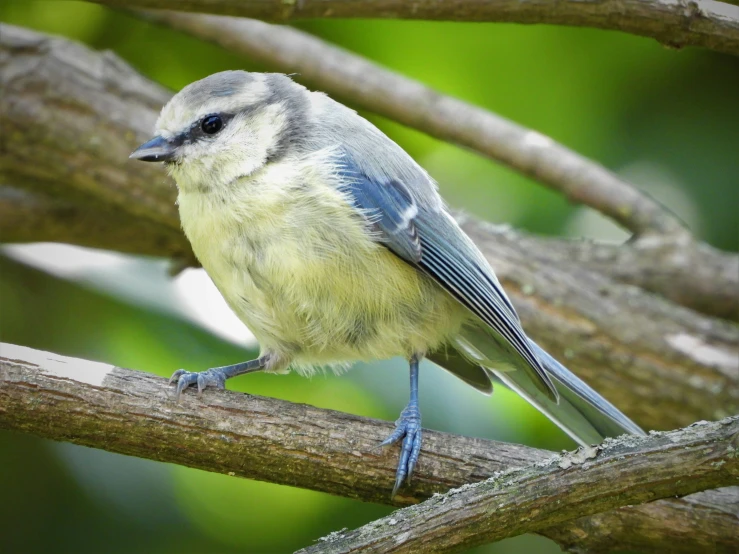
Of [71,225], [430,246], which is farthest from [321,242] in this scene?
[71,225]

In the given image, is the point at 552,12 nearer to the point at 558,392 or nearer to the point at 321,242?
the point at 321,242

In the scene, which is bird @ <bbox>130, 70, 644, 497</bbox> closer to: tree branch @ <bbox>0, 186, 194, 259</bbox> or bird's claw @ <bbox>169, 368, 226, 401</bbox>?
bird's claw @ <bbox>169, 368, 226, 401</bbox>

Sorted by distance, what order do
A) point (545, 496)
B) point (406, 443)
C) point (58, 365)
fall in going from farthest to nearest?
1. point (406, 443)
2. point (58, 365)
3. point (545, 496)

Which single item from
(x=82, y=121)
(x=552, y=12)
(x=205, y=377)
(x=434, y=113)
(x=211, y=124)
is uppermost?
(x=434, y=113)

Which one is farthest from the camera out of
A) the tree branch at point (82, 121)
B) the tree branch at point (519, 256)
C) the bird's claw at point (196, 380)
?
the tree branch at point (82, 121)

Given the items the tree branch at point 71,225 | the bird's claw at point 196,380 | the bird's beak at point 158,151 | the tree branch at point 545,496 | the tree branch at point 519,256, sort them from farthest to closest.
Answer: the tree branch at point 71,225
the tree branch at point 519,256
the bird's beak at point 158,151
the bird's claw at point 196,380
the tree branch at point 545,496

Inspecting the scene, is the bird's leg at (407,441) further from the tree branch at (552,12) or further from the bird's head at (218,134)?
the tree branch at (552,12)

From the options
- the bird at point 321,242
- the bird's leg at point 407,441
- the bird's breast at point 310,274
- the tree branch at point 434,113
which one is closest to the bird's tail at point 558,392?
the bird at point 321,242
